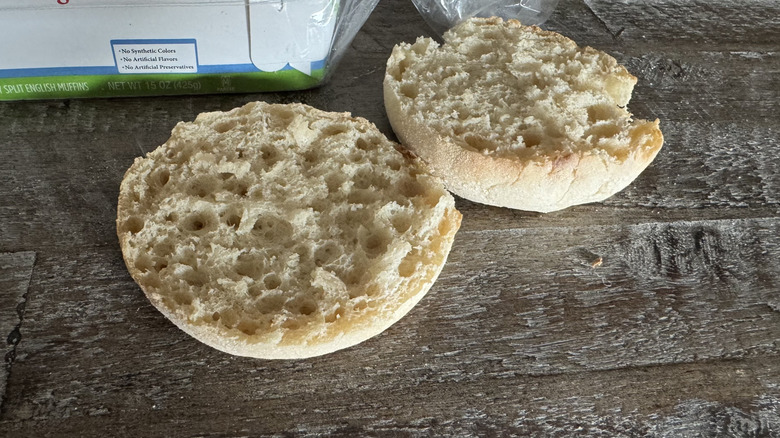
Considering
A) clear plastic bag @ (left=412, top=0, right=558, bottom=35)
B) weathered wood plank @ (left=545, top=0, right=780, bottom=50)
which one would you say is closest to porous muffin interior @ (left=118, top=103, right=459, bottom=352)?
clear plastic bag @ (left=412, top=0, right=558, bottom=35)

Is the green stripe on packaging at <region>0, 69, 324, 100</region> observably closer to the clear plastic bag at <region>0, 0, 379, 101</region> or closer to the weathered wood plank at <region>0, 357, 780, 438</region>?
the clear plastic bag at <region>0, 0, 379, 101</region>

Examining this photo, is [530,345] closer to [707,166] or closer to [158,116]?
[707,166]

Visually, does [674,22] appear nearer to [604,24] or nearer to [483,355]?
[604,24]

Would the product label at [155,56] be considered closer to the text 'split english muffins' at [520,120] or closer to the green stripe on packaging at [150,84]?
the green stripe on packaging at [150,84]

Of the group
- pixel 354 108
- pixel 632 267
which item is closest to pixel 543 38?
pixel 354 108

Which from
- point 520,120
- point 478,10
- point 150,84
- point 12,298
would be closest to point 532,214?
point 520,120

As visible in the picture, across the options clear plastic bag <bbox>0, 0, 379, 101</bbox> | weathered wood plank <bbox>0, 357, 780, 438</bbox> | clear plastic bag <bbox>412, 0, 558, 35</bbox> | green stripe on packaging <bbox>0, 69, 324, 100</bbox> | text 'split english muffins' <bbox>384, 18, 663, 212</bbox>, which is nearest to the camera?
weathered wood plank <bbox>0, 357, 780, 438</bbox>
